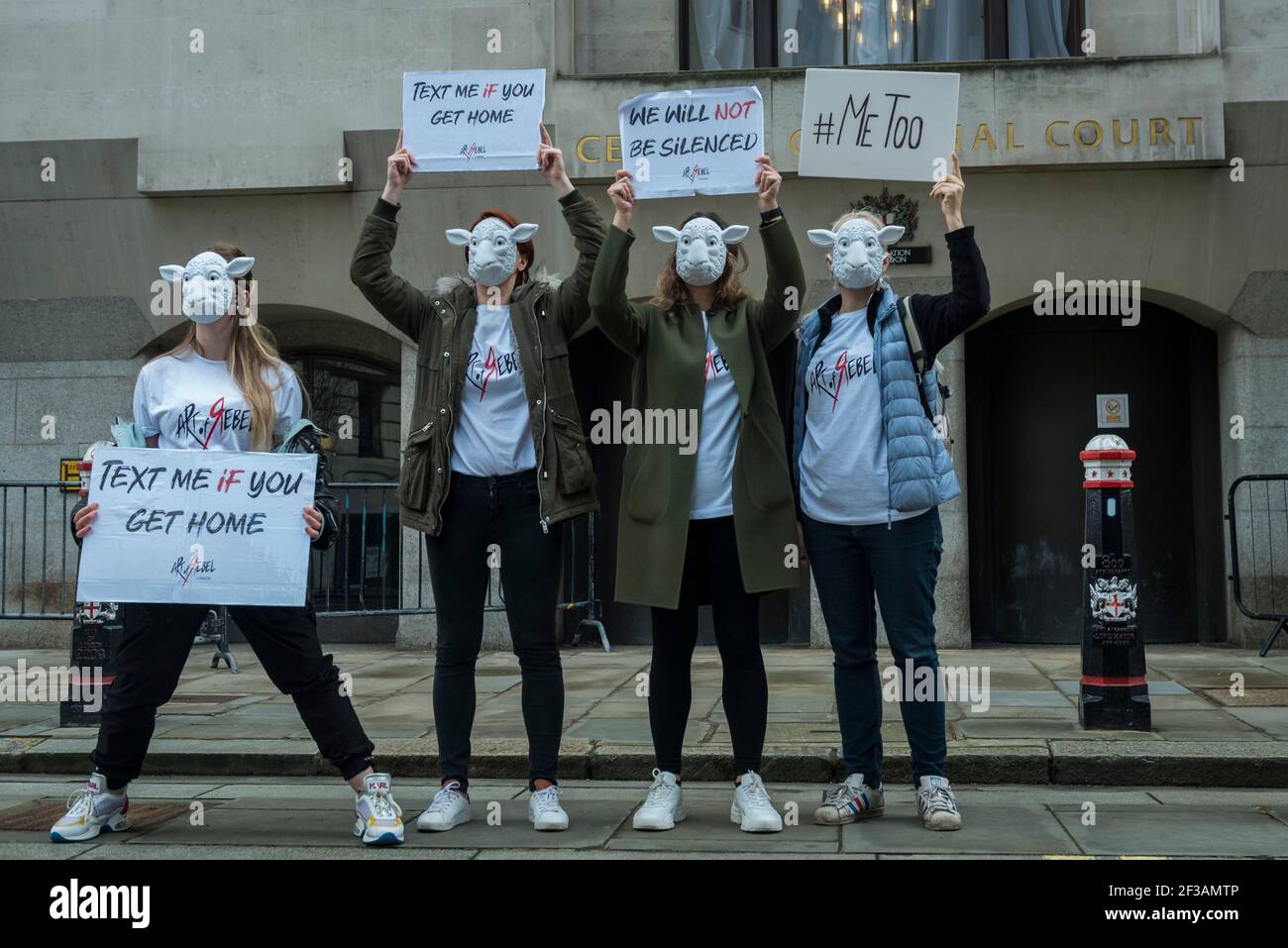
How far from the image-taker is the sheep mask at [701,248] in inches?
197

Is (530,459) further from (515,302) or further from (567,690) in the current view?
(567,690)

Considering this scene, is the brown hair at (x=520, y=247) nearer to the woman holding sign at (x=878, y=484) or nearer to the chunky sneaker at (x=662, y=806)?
the woman holding sign at (x=878, y=484)

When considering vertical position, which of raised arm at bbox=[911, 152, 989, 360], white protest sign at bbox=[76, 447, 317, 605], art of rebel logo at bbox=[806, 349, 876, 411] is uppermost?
raised arm at bbox=[911, 152, 989, 360]

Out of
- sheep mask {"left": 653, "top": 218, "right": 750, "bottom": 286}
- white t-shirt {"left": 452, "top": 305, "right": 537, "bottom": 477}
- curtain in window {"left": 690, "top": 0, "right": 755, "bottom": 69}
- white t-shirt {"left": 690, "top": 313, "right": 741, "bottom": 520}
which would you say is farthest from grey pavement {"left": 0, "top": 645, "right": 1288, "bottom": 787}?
curtain in window {"left": 690, "top": 0, "right": 755, "bottom": 69}

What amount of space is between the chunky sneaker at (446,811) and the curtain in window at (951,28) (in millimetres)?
8182

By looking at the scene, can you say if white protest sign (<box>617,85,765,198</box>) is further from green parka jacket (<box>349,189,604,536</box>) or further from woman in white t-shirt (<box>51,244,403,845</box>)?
woman in white t-shirt (<box>51,244,403,845</box>)

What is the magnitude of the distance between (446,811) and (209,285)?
2.05 metres

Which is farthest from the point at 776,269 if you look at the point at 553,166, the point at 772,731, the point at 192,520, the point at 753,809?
the point at 772,731

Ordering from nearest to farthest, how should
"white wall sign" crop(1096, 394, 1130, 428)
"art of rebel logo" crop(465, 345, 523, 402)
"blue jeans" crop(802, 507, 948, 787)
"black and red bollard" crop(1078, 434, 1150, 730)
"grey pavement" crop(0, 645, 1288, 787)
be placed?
"blue jeans" crop(802, 507, 948, 787), "art of rebel logo" crop(465, 345, 523, 402), "grey pavement" crop(0, 645, 1288, 787), "black and red bollard" crop(1078, 434, 1150, 730), "white wall sign" crop(1096, 394, 1130, 428)

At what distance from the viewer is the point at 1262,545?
34.3ft

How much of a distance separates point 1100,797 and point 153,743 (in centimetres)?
440

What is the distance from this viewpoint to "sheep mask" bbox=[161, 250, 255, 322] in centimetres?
490

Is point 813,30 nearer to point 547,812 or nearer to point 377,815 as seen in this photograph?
point 547,812
